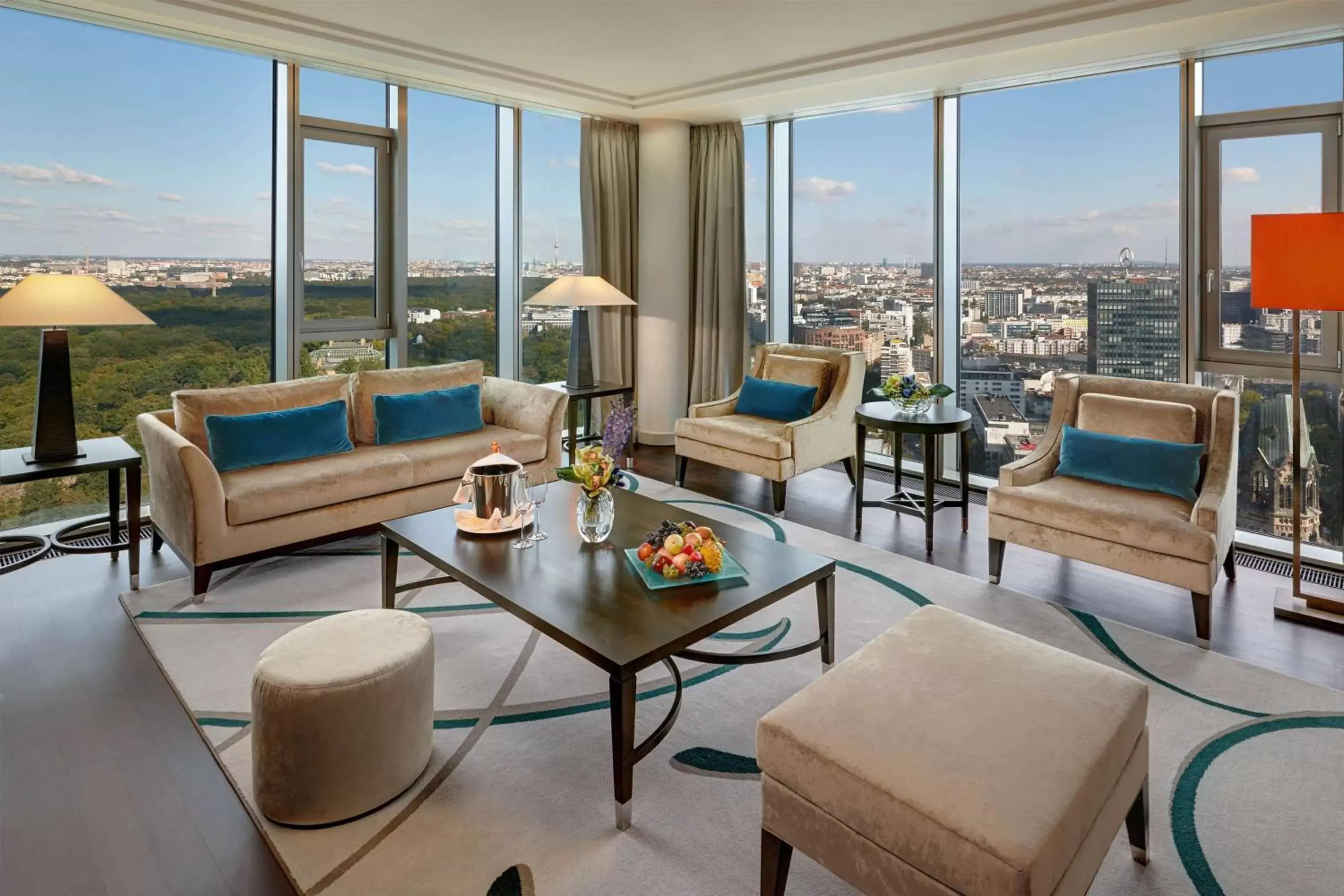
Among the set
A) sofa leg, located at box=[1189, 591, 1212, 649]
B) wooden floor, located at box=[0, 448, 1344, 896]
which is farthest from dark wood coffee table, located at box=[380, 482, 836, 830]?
sofa leg, located at box=[1189, 591, 1212, 649]

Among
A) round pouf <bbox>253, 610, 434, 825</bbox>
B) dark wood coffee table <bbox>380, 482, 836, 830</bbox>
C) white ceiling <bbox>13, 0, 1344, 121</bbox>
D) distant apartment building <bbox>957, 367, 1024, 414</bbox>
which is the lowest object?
round pouf <bbox>253, 610, 434, 825</bbox>

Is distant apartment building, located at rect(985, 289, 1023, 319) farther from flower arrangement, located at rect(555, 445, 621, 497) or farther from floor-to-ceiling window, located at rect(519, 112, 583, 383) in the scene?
flower arrangement, located at rect(555, 445, 621, 497)

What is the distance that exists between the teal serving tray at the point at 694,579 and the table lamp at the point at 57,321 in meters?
2.72

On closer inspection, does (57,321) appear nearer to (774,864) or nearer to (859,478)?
(774,864)

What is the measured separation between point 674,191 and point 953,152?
223cm

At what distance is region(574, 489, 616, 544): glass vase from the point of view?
2857 mm

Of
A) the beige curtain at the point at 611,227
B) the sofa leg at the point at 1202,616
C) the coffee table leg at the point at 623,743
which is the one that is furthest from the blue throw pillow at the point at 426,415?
the sofa leg at the point at 1202,616

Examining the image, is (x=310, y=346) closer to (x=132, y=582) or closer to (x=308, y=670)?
(x=132, y=582)

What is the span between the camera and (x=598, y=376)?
6.65 m

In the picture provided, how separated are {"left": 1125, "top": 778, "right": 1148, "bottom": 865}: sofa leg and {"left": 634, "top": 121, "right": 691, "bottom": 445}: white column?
198 inches

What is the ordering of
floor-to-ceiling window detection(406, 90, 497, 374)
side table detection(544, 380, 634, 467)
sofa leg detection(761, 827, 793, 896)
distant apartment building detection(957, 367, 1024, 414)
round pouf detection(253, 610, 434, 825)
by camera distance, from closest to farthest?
sofa leg detection(761, 827, 793, 896) → round pouf detection(253, 610, 434, 825) → distant apartment building detection(957, 367, 1024, 414) → floor-to-ceiling window detection(406, 90, 497, 374) → side table detection(544, 380, 634, 467)

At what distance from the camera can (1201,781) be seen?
2.22 metres

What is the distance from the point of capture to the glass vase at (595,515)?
286 cm

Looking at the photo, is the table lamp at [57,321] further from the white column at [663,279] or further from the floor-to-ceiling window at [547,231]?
the white column at [663,279]
